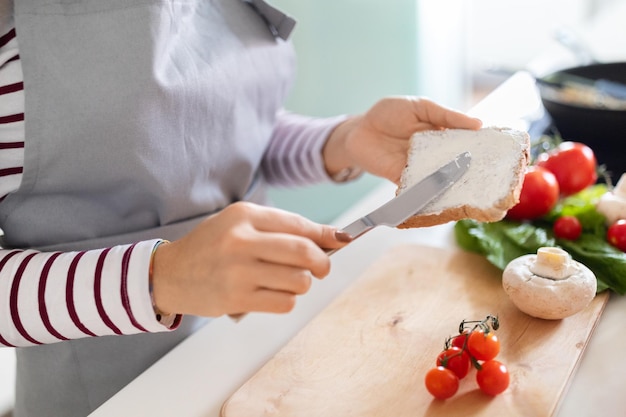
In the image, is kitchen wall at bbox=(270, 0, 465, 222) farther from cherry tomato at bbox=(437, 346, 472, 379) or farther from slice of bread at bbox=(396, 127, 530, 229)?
cherry tomato at bbox=(437, 346, 472, 379)

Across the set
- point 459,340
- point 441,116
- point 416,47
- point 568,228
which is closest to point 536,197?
point 568,228

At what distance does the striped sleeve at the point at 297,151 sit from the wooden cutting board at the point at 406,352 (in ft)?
0.66

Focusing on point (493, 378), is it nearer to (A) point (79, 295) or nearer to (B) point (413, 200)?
(B) point (413, 200)

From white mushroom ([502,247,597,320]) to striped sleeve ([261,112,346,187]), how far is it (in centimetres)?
36

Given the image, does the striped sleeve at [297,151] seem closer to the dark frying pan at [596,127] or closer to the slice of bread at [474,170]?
the slice of bread at [474,170]

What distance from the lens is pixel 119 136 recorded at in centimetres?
76

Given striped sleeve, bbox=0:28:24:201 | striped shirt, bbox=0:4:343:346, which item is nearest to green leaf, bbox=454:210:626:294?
striped shirt, bbox=0:4:343:346

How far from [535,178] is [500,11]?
159 cm

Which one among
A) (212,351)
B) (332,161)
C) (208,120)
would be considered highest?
(208,120)

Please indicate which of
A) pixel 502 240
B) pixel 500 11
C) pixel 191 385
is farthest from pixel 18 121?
pixel 500 11

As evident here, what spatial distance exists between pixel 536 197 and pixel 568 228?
0.22ft

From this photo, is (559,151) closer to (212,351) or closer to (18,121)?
(212,351)

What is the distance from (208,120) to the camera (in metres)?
0.86

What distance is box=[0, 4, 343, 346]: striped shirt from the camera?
0.66 metres
